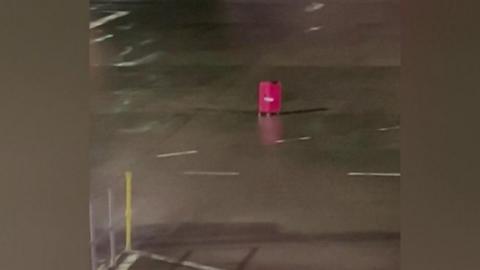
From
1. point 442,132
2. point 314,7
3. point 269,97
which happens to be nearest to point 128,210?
point 269,97

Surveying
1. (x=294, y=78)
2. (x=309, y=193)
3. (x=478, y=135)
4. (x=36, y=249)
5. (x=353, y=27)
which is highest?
(x=353, y=27)

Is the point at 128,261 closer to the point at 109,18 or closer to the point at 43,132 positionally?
the point at 43,132

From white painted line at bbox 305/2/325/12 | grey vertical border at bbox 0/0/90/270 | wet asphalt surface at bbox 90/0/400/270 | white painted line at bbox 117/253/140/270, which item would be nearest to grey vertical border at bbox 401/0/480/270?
wet asphalt surface at bbox 90/0/400/270

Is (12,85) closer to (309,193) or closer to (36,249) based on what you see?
(36,249)

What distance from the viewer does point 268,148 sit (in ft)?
5.01

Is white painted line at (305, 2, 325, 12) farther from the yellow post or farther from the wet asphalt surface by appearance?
the yellow post

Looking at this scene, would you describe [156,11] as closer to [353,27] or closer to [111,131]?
[111,131]

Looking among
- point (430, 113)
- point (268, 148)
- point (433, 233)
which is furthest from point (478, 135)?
point (268, 148)

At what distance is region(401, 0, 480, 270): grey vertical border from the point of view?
1.55 m

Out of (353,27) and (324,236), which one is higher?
(353,27)

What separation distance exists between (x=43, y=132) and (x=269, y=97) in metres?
0.50

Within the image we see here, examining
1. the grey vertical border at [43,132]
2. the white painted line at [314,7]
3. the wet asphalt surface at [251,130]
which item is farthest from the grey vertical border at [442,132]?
the grey vertical border at [43,132]

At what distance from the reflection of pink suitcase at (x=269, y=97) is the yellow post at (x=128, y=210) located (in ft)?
1.03

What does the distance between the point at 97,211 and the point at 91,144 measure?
0.47ft
